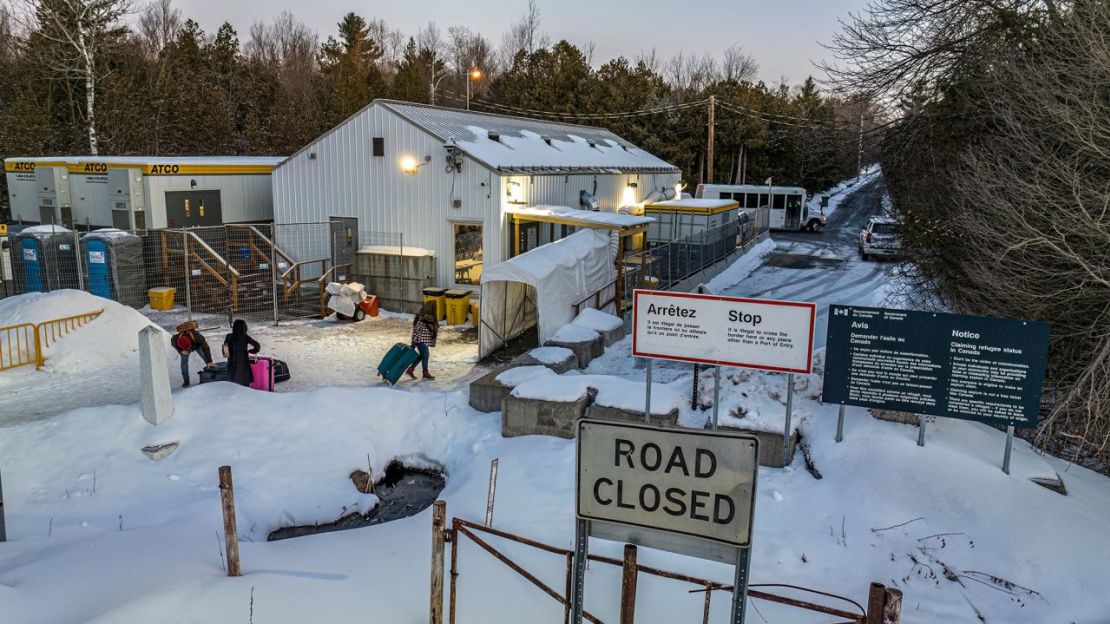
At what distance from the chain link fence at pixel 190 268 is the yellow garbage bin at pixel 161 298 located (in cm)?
3

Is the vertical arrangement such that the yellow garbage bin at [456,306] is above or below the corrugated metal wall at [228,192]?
below

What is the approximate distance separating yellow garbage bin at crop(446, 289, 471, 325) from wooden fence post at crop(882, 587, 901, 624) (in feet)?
50.6

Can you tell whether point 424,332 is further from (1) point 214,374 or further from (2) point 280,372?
(1) point 214,374

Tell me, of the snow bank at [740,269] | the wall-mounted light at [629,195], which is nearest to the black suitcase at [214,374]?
the snow bank at [740,269]

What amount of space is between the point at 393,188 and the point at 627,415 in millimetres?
12695

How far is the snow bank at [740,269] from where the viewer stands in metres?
24.9

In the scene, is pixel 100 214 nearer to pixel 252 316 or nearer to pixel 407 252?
pixel 252 316

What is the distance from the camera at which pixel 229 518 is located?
6090mm

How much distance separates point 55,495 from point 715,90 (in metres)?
53.6

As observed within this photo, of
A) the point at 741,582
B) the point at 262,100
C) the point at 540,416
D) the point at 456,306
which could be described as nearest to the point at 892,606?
the point at 741,582

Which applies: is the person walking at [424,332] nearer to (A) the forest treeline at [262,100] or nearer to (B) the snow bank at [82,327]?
(B) the snow bank at [82,327]

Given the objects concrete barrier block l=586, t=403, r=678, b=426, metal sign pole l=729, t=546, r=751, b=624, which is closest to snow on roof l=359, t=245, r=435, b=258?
concrete barrier block l=586, t=403, r=678, b=426

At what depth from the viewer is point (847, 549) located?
7.46m

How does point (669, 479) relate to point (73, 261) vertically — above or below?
above
